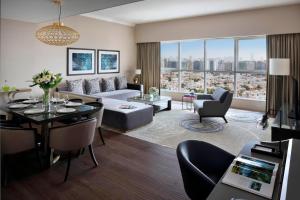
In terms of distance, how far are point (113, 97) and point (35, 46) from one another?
2531 millimetres

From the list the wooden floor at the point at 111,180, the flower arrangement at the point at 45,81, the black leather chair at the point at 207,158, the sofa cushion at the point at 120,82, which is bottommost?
the wooden floor at the point at 111,180

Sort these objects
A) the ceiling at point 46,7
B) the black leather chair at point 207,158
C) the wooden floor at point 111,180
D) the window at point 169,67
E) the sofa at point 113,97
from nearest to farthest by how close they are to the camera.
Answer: the black leather chair at point 207,158 → the wooden floor at point 111,180 → the ceiling at point 46,7 → the sofa at point 113,97 → the window at point 169,67

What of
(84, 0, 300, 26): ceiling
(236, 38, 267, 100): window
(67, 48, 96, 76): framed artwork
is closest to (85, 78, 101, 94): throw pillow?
(67, 48, 96, 76): framed artwork

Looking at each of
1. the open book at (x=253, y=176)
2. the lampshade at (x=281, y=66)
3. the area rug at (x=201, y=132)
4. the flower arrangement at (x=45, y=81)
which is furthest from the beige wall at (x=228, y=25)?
the open book at (x=253, y=176)

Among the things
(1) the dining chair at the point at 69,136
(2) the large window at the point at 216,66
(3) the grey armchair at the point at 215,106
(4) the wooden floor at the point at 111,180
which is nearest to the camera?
(4) the wooden floor at the point at 111,180

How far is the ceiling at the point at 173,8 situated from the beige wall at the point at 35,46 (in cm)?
44

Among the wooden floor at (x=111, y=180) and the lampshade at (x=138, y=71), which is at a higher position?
the lampshade at (x=138, y=71)

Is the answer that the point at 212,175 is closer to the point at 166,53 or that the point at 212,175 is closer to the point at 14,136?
the point at 14,136

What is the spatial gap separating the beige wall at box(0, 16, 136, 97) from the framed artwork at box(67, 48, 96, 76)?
130 millimetres

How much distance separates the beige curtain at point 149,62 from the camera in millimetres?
8375

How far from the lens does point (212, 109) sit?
17.1ft

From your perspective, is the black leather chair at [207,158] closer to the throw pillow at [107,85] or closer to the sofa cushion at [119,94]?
the sofa cushion at [119,94]

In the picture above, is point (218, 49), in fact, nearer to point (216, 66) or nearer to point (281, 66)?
point (216, 66)

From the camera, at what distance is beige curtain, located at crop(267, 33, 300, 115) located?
5.72 m
